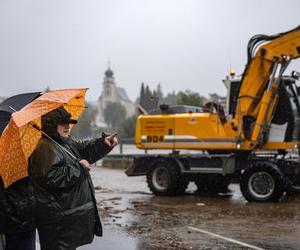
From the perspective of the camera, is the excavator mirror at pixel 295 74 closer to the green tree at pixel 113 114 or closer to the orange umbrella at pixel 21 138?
the orange umbrella at pixel 21 138

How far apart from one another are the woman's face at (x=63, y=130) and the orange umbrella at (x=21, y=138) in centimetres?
17

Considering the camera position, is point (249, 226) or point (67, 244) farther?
point (249, 226)

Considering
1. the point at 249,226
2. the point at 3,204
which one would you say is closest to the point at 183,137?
the point at 249,226

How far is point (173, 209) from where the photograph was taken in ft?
38.4

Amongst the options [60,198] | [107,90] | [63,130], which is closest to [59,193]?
[60,198]

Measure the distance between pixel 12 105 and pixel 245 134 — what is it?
29.1 ft

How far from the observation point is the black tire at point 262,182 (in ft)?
40.7

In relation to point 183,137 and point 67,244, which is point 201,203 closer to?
point 183,137

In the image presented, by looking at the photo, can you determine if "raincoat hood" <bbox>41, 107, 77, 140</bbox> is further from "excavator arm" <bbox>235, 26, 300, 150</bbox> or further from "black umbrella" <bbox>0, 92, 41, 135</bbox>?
"excavator arm" <bbox>235, 26, 300, 150</bbox>

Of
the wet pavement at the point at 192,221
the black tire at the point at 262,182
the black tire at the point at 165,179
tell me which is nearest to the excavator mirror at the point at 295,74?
the black tire at the point at 262,182

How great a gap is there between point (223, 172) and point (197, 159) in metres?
0.89

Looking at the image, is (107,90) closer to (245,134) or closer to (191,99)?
(191,99)

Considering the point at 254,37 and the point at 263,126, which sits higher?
the point at 254,37

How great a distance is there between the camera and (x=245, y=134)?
13344 millimetres
